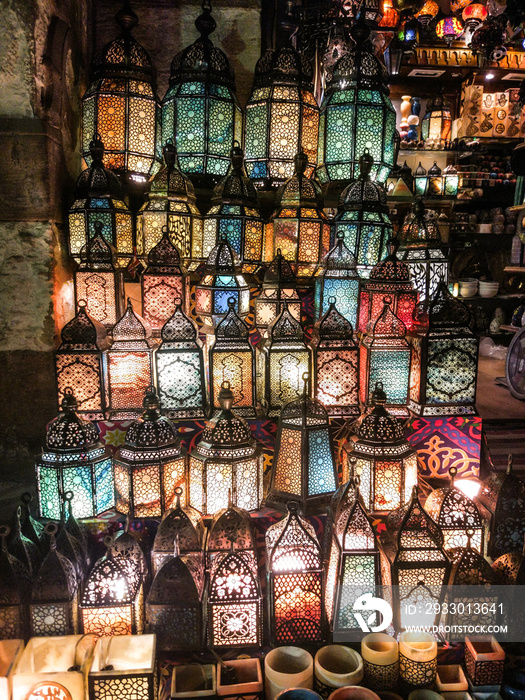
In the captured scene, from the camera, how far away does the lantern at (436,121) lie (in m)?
6.37

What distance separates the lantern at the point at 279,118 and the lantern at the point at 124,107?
689 millimetres

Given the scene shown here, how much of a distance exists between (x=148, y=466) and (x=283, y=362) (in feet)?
2.48

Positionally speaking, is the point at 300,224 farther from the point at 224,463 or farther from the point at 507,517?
the point at 507,517

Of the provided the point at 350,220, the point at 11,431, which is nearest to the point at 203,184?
the point at 350,220

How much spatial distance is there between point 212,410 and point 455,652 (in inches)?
53.0

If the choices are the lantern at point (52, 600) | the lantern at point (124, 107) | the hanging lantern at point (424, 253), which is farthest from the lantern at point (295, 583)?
the lantern at point (124, 107)

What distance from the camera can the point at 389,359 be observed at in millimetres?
2168

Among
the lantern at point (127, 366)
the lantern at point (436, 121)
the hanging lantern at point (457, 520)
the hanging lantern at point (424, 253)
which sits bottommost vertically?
the hanging lantern at point (457, 520)

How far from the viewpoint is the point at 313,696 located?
49.1 inches

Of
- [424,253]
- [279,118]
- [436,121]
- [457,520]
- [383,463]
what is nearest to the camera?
[457,520]

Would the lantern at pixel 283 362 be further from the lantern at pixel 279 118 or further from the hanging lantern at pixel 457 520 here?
the lantern at pixel 279 118

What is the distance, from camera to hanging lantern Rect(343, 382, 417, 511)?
182cm

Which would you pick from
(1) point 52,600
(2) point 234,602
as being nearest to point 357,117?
(2) point 234,602

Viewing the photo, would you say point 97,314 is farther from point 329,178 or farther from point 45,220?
point 329,178
